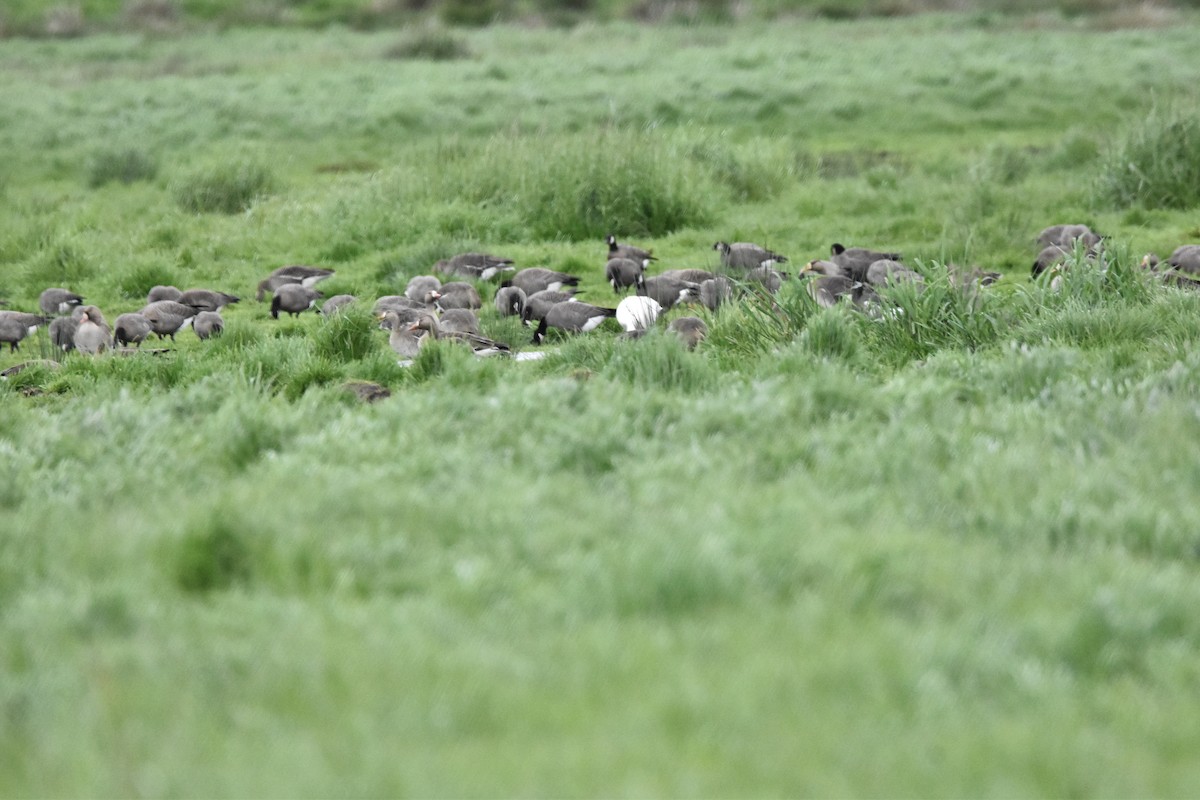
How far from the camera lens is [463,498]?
4.38 m

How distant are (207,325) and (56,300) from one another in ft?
8.27

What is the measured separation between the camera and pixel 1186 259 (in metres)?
10.8

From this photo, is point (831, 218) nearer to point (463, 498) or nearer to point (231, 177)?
point (231, 177)

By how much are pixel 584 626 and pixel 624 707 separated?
1.44 feet

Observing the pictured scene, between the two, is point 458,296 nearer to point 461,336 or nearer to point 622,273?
point 622,273

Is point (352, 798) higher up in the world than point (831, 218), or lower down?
higher up

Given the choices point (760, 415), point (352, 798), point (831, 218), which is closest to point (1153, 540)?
point (760, 415)

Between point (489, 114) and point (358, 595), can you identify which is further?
point (489, 114)

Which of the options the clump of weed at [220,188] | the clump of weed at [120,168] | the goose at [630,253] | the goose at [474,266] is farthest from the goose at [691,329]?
the clump of weed at [120,168]

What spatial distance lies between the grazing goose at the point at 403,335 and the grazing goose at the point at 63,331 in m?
2.86

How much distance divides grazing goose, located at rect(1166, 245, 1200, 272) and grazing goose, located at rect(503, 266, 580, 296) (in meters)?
5.63

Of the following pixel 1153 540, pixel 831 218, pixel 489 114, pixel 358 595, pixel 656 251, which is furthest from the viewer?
pixel 489 114

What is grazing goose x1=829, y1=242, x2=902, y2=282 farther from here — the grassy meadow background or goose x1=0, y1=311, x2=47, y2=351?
goose x1=0, y1=311, x2=47, y2=351

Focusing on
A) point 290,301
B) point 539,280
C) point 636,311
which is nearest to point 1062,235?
point 636,311
